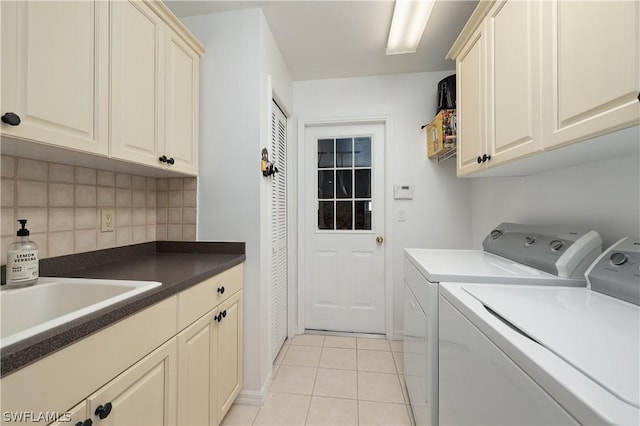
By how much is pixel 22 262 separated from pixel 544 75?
2.03 meters

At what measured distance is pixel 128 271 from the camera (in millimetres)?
1231

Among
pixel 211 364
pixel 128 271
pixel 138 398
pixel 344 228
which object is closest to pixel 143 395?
pixel 138 398

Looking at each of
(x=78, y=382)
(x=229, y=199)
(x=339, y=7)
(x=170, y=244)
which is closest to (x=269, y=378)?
(x=170, y=244)

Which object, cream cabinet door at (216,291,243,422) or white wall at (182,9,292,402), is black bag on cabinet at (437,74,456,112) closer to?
white wall at (182,9,292,402)

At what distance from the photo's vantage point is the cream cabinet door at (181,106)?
Result: 1.42 meters

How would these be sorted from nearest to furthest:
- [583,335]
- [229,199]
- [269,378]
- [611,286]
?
[583,335] < [611,286] < [229,199] < [269,378]

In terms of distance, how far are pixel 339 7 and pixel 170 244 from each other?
1889mm

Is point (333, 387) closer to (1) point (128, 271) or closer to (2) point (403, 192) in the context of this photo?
(1) point (128, 271)

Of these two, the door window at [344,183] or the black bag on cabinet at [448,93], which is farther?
the door window at [344,183]

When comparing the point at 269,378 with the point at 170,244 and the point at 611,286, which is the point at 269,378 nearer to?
the point at 170,244

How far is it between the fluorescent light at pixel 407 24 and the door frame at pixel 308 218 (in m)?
0.67

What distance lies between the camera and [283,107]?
90.9 inches

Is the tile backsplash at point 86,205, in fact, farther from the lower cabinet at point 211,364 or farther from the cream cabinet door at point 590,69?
the cream cabinet door at point 590,69

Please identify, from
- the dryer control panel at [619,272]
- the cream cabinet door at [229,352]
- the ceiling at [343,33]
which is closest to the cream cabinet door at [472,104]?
the ceiling at [343,33]
